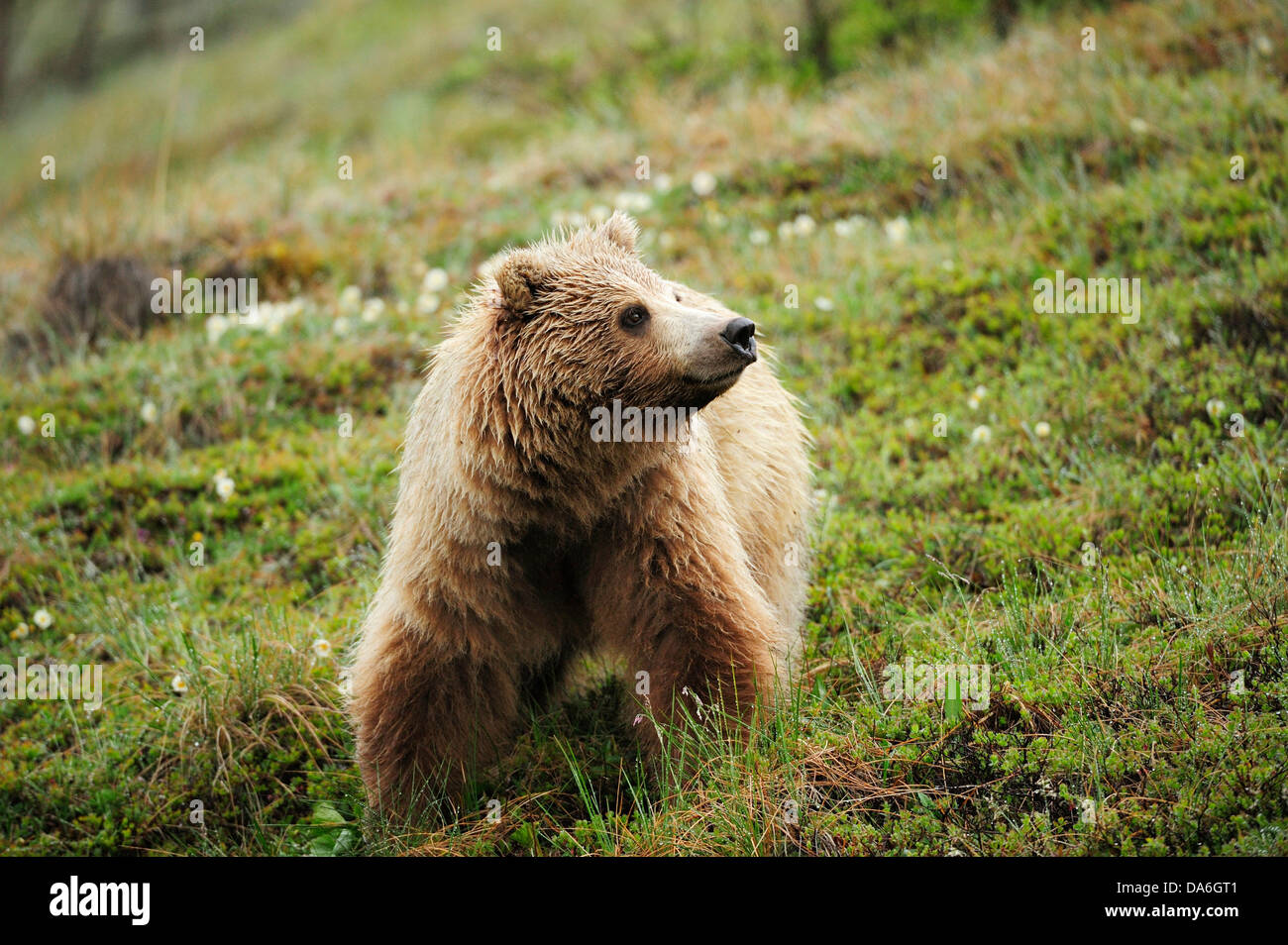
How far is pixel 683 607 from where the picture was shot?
4152mm

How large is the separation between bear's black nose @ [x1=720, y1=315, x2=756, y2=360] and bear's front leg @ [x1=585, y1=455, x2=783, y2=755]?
0.61 m

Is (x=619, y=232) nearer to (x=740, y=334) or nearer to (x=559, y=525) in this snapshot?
(x=740, y=334)

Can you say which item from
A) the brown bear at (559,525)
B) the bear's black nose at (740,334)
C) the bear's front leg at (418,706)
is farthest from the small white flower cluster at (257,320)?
the bear's black nose at (740,334)

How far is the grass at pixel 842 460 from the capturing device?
390 cm

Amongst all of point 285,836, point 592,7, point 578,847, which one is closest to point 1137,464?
point 578,847

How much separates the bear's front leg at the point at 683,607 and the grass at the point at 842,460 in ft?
0.70

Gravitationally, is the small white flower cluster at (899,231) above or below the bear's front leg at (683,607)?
above

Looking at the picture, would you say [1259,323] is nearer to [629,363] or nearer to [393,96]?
[629,363]

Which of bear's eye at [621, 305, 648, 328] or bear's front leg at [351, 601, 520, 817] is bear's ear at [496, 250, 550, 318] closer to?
bear's eye at [621, 305, 648, 328]

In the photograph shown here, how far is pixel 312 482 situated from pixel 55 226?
4.13 meters

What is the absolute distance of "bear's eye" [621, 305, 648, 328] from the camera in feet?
13.5

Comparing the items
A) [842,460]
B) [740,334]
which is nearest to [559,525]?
[740,334]

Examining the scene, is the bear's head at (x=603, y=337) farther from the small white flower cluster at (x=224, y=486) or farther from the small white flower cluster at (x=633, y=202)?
the small white flower cluster at (x=633, y=202)

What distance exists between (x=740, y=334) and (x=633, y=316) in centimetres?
50
